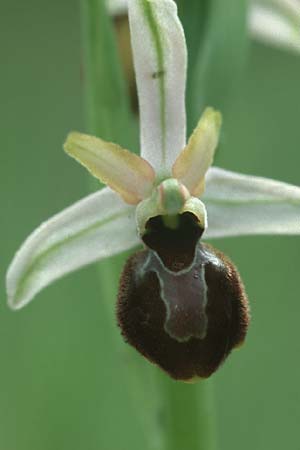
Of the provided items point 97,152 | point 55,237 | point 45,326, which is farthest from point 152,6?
point 45,326

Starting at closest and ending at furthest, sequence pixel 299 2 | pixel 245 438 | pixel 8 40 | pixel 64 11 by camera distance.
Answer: pixel 299 2
pixel 245 438
pixel 8 40
pixel 64 11

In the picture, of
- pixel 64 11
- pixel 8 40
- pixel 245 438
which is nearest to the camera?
pixel 245 438

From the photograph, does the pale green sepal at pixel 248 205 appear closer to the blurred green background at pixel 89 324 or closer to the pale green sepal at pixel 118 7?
the blurred green background at pixel 89 324

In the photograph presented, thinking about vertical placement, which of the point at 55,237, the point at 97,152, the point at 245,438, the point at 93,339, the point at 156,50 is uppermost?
the point at 156,50

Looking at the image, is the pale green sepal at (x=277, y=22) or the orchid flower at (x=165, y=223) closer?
the orchid flower at (x=165, y=223)

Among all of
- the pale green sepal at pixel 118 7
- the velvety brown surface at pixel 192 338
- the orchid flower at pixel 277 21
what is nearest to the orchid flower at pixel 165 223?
the velvety brown surface at pixel 192 338

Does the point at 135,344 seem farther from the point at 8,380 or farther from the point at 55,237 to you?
the point at 8,380

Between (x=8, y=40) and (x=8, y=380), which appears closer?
(x=8, y=380)
